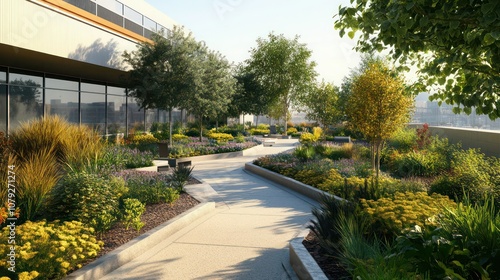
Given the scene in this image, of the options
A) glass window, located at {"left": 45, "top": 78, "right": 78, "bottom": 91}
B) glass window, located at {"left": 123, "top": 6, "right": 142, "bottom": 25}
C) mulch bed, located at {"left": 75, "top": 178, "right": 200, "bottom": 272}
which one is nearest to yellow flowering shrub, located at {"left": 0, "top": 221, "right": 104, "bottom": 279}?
mulch bed, located at {"left": 75, "top": 178, "right": 200, "bottom": 272}

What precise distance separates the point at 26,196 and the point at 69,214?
75 cm

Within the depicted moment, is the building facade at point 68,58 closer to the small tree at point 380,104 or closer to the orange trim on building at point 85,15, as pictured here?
the orange trim on building at point 85,15

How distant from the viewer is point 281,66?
47.3 m

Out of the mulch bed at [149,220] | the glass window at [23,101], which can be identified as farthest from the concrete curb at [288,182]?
the glass window at [23,101]

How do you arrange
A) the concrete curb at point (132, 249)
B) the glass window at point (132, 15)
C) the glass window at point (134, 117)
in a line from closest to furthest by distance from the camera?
the concrete curb at point (132, 249), the glass window at point (132, 15), the glass window at point (134, 117)

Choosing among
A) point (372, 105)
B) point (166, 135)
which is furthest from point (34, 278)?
point (166, 135)

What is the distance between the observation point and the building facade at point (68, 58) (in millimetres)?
13797

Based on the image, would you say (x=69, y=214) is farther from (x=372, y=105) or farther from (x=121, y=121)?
(x=121, y=121)

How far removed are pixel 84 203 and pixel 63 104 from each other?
1638 centimetres

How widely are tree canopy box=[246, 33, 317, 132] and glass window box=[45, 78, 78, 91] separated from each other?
27945mm

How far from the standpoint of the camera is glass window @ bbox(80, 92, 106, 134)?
73.6ft

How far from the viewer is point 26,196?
19.9 feet

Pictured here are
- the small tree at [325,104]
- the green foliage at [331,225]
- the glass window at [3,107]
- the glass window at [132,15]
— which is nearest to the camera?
the green foliage at [331,225]

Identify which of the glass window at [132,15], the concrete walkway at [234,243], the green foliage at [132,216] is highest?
the glass window at [132,15]
